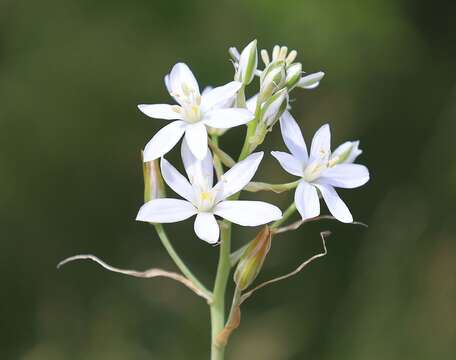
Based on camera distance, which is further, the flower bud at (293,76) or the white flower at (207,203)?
the flower bud at (293,76)

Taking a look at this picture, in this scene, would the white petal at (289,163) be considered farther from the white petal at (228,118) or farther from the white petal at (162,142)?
the white petal at (162,142)

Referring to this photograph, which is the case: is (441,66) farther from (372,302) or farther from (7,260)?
(7,260)

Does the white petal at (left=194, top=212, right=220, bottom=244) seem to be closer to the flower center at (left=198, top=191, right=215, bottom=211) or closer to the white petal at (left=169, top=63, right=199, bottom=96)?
the flower center at (left=198, top=191, right=215, bottom=211)

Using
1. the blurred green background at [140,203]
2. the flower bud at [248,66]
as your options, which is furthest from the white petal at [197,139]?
the blurred green background at [140,203]

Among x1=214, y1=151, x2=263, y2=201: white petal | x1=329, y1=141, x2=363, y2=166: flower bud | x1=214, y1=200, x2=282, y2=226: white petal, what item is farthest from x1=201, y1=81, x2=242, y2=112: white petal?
x1=329, y1=141, x2=363, y2=166: flower bud

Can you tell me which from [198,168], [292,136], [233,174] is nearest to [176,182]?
[198,168]

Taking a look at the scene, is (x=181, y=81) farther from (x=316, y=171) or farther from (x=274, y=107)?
(x=316, y=171)

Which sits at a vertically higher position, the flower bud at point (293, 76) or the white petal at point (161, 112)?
the flower bud at point (293, 76)
